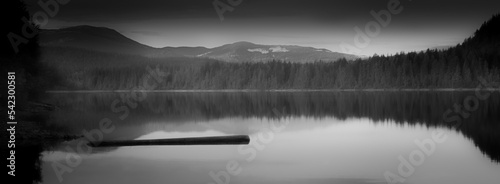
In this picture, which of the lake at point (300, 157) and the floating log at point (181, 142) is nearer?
the lake at point (300, 157)

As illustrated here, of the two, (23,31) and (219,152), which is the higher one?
(23,31)

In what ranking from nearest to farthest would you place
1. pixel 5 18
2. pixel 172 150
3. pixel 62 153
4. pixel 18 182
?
1. pixel 18 182
2. pixel 62 153
3. pixel 172 150
4. pixel 5 18

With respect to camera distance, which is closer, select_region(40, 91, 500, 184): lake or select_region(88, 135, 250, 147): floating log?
select_region(40, 91, 500, 184): lake

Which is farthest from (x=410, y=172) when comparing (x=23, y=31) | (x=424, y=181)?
(x=23, y=31)

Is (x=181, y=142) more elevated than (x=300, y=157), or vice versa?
(x=181, y=142)

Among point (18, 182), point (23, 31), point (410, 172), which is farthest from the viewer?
point (23, 31)

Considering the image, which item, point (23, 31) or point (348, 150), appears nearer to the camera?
point (348, 150)

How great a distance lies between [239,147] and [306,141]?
8534 millimetres

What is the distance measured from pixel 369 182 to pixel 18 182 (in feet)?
47.8

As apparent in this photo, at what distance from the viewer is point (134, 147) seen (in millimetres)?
35062

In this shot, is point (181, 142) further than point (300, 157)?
Yes

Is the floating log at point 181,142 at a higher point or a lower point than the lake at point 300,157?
higher

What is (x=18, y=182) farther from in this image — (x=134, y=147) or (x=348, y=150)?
(x=348, y=150)

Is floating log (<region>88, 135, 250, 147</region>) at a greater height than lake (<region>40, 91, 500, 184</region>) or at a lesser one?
greater
